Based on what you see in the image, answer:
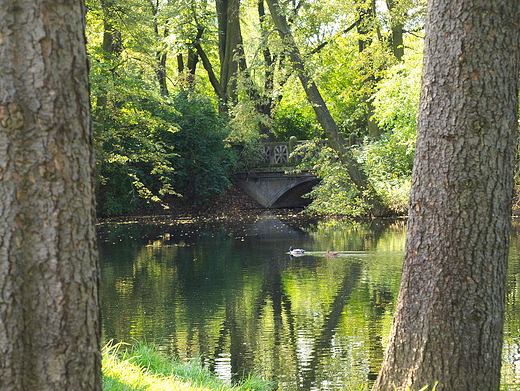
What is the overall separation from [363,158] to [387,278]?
971cm

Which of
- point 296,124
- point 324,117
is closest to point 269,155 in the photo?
point 296,124

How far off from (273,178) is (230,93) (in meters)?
4.28

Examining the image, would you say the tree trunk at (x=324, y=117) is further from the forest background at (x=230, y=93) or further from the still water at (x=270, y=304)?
the still water at (x=270, y=304)

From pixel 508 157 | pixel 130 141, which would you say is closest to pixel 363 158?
pixel 130 141

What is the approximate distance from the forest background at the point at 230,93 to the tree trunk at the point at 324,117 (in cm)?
11

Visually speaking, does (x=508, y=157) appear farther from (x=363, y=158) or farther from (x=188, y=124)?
(x=188, y=124)

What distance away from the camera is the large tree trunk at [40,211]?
2.27m

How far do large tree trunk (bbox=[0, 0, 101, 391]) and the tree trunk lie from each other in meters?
15.8

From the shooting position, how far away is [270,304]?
368 inches

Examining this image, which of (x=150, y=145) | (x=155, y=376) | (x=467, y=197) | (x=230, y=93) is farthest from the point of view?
(x=230, y=93)

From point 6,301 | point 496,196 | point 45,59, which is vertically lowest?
point 6,301

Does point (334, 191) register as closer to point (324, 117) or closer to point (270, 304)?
point (324, 117)

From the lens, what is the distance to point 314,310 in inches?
345

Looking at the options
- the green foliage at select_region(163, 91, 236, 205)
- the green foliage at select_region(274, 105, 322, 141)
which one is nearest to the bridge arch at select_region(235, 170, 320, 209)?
the green foliage at select_region(163, 91, 236, 205)
